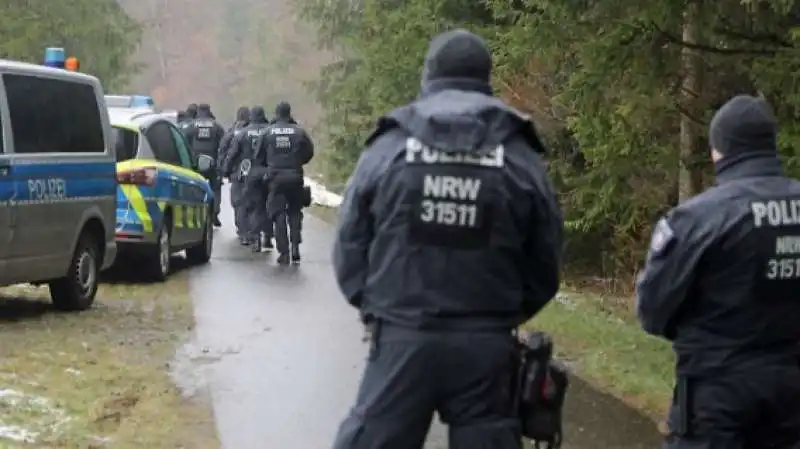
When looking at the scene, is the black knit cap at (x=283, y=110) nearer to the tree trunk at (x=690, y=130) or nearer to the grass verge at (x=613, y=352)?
the grass verge at (x=613, y=352)

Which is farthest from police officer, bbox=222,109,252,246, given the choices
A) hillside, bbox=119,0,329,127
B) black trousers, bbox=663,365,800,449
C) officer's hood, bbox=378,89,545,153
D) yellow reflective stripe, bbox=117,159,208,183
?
hillside, bbox=119,0,329,127

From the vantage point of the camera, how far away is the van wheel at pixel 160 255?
1341 cm

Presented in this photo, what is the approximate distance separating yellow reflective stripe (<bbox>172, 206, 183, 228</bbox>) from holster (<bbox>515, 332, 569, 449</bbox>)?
989cm

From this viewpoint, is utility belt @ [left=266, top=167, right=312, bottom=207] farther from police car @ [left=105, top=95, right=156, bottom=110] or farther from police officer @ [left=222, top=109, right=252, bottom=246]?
police car @ [left=105, top=95, right=156, bottom=110]

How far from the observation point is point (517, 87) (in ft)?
48.4

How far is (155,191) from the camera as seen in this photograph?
1323 cm

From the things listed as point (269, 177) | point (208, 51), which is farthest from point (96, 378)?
point (208, 51)

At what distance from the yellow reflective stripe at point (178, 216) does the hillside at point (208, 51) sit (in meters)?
61.1

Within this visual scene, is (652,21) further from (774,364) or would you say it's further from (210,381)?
(774,364)

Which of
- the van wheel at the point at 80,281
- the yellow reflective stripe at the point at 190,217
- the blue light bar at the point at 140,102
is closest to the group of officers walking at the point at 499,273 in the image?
the van wheel at the point at 80,281

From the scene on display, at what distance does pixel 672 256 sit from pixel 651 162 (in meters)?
6.28

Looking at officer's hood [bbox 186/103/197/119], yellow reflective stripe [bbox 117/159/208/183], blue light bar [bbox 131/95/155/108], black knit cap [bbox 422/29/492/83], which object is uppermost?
black knit cap [bbox 422/29/492/83]

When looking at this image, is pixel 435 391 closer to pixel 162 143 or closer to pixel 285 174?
pixel 162 143

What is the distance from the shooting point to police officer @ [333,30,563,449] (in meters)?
4.20
